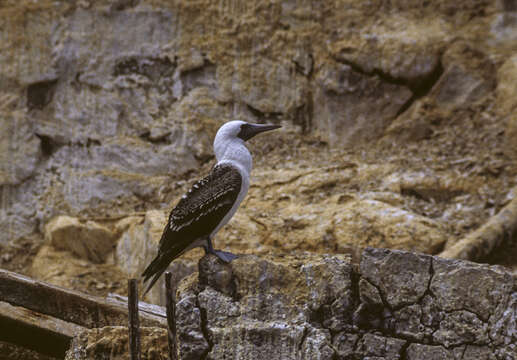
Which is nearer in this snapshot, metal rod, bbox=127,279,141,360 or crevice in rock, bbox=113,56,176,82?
metal rod, bbox=127,279,141,360

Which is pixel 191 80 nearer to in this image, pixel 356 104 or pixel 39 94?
pixel 39 94

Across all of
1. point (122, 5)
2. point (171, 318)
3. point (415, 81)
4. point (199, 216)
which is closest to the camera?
point (171, 318)

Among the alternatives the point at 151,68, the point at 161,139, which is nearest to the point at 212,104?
the point at 161,139

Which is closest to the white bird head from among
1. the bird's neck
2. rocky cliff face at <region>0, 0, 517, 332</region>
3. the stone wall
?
the bird's neck

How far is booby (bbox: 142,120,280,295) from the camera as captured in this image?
359 cm

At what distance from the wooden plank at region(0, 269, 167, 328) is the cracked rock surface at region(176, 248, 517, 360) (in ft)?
4.35

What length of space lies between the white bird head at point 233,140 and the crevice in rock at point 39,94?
5.87 m

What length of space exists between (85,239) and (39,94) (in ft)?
8.80

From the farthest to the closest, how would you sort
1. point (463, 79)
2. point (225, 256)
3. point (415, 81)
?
1. point (415, 81)
2. point (463, 79)
3. point (225, 256)

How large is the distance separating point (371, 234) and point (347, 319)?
3110 millimetres

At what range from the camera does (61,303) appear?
14.6 feet

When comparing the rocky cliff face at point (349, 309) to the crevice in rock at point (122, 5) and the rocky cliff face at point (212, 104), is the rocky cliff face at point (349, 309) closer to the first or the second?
the rocky cliff face at point (212, 104)

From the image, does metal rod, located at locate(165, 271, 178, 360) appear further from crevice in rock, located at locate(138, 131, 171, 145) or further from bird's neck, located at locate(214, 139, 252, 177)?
crevice in rock, located at locate(138, 131, 171, 145)

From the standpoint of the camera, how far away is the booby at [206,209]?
3.59 meters
